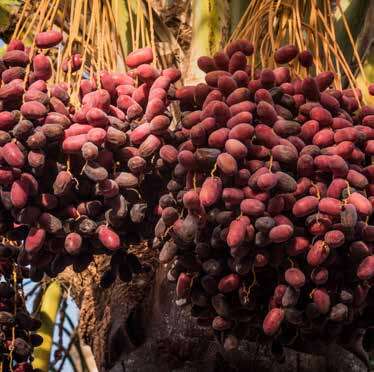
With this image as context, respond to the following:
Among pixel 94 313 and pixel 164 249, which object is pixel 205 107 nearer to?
pixel 164 249

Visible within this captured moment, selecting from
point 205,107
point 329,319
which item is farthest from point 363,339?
point 205,107

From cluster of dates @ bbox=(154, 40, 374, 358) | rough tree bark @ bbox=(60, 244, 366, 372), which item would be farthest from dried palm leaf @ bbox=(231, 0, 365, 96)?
rough tree bark @ bbox=(60, 244, 366, 372)

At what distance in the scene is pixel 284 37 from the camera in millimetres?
2008

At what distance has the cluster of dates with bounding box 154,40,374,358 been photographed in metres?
1.51

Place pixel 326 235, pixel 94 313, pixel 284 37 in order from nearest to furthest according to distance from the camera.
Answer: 1. pixel 326 235
2. pixel 284 37
3. pixel 94 313

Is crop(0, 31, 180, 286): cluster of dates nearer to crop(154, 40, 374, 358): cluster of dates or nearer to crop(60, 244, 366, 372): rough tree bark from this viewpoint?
crop(154, 40, 374, 358): cluster of dates

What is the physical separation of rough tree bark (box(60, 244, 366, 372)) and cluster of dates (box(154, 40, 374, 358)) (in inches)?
9.3

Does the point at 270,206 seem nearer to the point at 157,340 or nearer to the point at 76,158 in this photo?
the point at 76,158

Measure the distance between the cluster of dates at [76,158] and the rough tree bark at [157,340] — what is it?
0.34 metres

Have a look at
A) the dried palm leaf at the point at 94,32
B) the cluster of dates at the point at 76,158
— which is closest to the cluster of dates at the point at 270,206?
the cluster of dates at the point at 76,158

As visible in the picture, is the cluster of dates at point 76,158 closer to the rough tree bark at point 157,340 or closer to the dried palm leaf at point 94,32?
the dried palm leaf at point 94,32

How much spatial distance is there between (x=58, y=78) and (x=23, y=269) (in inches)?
28.7

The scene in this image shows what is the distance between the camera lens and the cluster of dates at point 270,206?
151 centimetres

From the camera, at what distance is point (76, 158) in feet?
5.32
